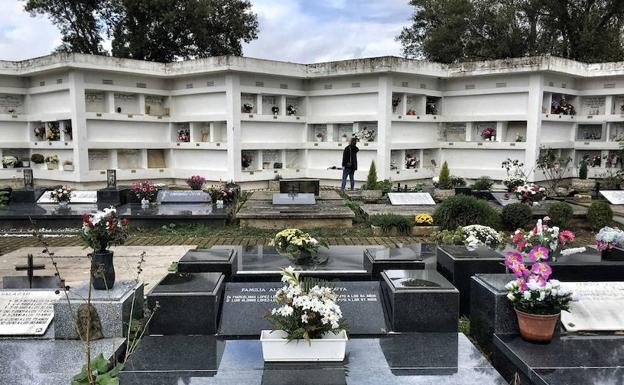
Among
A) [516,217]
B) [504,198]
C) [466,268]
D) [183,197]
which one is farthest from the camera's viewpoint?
[504,198]

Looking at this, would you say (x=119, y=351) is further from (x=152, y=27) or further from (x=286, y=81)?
(x=152, y=27)

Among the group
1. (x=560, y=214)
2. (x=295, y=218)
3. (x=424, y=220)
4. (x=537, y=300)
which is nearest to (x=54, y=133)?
(x=295, y=218)

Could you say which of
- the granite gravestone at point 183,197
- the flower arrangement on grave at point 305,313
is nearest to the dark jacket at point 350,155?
the granite gravestone at point 183,197

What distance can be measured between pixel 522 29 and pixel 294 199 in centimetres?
2136

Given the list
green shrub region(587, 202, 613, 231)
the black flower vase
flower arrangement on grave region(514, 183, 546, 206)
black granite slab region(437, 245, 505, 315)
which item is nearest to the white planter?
the black flower vase

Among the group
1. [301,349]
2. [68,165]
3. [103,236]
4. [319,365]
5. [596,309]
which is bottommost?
[319,365]

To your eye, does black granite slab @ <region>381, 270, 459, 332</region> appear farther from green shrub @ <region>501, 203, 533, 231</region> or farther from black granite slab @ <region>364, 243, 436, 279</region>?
green shrub @ <region>501, 203, 533, 231</region>

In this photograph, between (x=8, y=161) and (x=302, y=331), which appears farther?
(x=8, y=161)

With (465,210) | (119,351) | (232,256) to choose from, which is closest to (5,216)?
(232,256)

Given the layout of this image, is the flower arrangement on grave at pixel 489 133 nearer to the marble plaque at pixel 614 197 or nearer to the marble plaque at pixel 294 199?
the marble plaque at pixel 614 197

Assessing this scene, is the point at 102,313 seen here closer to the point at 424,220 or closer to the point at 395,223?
the point at 395,223

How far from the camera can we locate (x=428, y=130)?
21.3m

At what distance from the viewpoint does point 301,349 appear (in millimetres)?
4219

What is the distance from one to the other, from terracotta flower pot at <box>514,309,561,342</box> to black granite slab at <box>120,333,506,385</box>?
492 mm
